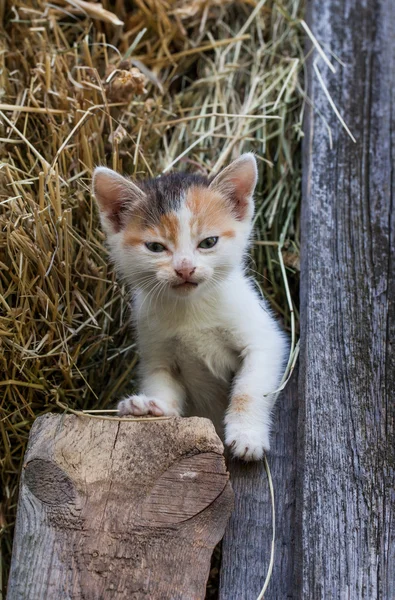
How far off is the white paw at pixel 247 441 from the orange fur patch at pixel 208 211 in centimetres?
71

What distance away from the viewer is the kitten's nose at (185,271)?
2410 mm

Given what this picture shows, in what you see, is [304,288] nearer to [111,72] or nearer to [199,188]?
[199,188]

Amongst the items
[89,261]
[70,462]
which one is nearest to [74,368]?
[89,261]

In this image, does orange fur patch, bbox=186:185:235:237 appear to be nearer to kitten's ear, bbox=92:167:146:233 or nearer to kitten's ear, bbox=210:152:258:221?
kitten's ear, bbox=210:152:258:221

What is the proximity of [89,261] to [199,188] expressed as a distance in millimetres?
563

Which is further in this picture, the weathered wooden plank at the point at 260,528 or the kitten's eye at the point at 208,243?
the kitten's eye at the point at 208,243

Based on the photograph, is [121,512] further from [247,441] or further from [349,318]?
[349,318]

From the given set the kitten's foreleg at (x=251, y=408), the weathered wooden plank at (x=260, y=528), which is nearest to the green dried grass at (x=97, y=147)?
the kitten's foreleg at (x=251, y=408)

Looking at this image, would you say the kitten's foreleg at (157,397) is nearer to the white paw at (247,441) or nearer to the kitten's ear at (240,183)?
the white paw at (247,441)

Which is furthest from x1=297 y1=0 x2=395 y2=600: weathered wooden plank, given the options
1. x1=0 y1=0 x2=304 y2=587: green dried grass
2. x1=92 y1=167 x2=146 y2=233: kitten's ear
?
x1=92 y1=167 x2=146 y2=233: kitten's ear

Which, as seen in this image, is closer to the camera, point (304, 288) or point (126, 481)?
point (126, 481)

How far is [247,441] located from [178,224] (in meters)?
0.80

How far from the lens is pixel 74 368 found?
285 cm

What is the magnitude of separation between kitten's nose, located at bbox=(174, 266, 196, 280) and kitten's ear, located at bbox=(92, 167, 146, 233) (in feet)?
1.26
